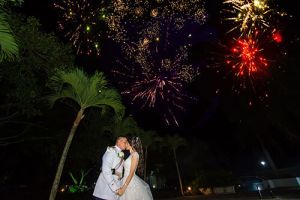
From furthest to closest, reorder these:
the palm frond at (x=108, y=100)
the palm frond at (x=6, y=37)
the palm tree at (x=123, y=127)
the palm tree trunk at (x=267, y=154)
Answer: the palm tree trunk at (x=267, y=154)
the palm tree at (x=123, y=127)
the palm frond at (x=108, y=100)
the palm frond at (x=6, y=37)

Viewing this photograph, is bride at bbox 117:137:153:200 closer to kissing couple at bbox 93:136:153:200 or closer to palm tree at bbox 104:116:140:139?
kissing couple at bbox 93:136:153:200

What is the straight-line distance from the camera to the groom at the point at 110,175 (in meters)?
5.91

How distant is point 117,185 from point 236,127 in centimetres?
5353

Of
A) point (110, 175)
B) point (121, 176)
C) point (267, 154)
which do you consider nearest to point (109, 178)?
point (110, 175)

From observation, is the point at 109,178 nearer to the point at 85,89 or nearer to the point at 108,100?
the point at 85,89

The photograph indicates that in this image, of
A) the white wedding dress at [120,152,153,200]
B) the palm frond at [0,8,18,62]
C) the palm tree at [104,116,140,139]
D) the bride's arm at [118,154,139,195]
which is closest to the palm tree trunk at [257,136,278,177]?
the palm tree at [104,116,140,139]

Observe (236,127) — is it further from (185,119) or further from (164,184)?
(164,184)

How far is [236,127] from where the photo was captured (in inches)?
2270

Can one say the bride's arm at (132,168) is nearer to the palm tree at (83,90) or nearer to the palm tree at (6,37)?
the palm tree at (6,37)

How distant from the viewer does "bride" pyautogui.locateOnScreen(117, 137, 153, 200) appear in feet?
20.3

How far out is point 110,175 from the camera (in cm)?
592

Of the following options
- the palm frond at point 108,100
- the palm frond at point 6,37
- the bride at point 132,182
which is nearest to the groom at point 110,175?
the bride at point 132,182

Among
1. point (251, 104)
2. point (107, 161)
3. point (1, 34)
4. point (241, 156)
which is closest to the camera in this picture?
point (1, 34)

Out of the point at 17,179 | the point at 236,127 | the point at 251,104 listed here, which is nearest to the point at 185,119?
the point at 236,127
